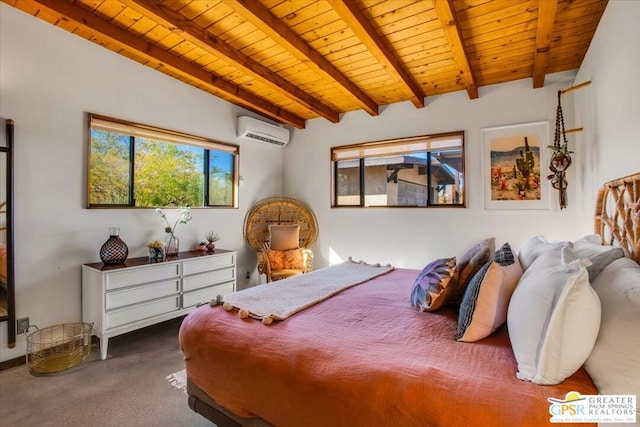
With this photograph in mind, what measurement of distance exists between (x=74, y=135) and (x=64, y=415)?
7.19ft

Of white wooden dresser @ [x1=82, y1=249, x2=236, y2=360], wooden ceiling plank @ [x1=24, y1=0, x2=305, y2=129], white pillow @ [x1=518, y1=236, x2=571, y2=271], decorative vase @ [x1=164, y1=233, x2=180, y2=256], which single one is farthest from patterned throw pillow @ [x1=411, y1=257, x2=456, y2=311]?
wooden ceiling plank @ [x1=24, y1=0, x2=305, y2=129]

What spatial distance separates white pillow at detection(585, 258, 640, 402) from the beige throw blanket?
119 centimetres

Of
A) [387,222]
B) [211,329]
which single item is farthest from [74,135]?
[387,222]

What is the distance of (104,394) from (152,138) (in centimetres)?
240

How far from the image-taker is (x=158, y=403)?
192 centimetres

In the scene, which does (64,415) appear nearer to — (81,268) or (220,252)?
(81,268)

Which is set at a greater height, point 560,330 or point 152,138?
point 152,138

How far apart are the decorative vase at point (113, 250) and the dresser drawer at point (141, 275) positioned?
23cm

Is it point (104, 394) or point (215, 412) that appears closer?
point (215, 412)

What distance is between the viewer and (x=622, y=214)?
168 centimetres

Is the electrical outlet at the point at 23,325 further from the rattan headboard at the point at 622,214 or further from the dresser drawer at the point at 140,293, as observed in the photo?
the rattan headboard at the point at 622,214

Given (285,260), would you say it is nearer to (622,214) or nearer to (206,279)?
(206,279)

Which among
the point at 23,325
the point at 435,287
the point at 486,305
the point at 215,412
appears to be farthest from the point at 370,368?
the point at 23,325

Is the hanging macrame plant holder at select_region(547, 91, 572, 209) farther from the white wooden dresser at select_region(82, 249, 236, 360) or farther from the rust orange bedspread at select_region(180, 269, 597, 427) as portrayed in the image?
the white wooden dresser at select_region(82, 249, 236, 360)
